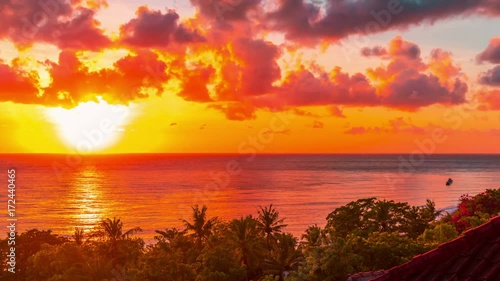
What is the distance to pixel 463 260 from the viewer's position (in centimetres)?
511

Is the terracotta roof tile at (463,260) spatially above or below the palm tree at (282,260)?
above

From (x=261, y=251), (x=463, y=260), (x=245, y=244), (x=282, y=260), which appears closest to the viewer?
(x=463, y=260)

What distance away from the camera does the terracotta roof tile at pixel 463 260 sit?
16.2 feet

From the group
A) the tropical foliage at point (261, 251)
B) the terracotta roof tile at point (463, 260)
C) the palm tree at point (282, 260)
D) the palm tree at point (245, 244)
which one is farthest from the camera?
the palm tree at point (245, 244)

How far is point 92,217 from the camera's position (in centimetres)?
12988

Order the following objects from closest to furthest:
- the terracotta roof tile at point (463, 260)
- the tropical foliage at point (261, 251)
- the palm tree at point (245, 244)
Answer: the terracotta roof tile at point (463, 260) < the tropical foliage at point (261, 251) < the palm tree at point (245, 244)

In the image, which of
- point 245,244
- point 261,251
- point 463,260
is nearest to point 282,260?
point 261,251

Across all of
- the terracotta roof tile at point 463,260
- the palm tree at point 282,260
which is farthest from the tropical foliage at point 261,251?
the terracotta roof tile at point 463,260

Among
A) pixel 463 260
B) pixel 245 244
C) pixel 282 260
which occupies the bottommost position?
pixel 282 260

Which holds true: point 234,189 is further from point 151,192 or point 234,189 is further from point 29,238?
point 29,238

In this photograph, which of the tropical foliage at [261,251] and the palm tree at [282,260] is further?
the palm tree at [282,260]

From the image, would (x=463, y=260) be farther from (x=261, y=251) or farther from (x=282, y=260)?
(x=261, y=251)

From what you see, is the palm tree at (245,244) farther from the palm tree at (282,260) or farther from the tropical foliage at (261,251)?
the palm tree at (282,260)

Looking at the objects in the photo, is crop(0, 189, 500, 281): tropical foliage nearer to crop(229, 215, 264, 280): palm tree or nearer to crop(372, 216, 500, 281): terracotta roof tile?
A: crop(229, 215, 264, 280): palm tree
